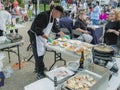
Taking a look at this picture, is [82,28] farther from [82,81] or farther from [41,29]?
[82,81]

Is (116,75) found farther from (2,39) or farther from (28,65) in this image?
(28,65)

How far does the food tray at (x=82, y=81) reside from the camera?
62.7 inches

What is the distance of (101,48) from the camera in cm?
203

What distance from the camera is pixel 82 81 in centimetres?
171

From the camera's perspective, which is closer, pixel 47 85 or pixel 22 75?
pixel 47 85

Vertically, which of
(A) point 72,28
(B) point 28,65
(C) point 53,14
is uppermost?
(C) point 53,14

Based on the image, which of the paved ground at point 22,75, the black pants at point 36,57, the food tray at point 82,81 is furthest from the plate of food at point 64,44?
the food tray at point 82,81

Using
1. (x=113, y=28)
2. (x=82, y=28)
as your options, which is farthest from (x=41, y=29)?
(x=82, y=28)

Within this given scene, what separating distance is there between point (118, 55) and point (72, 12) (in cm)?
833

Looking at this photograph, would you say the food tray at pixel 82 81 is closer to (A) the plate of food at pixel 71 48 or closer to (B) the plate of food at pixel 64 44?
(A) the plate of food at pixel 71 48

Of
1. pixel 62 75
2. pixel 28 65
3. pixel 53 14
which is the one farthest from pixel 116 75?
pixel 28 65

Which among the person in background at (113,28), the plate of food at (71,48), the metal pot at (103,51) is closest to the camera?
the metal pot at (103,51)

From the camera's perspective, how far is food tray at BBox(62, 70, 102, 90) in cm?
159

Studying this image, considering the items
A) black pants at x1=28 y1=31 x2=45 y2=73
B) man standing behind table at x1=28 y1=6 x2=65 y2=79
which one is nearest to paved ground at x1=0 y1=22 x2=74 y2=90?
black pants at x1=28 y1=31 x2=45 y2=73
